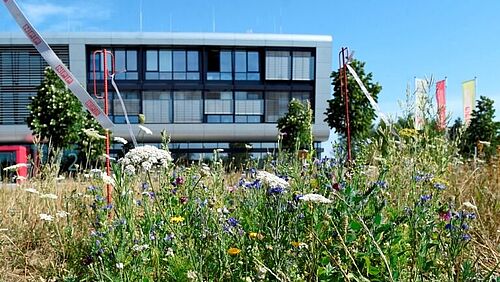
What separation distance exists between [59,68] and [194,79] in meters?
30.1

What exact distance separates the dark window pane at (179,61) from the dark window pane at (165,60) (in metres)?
0.39

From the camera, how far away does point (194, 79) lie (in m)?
33.7

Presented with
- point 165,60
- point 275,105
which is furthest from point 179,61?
point 275,105

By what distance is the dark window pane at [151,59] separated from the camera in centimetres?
3322

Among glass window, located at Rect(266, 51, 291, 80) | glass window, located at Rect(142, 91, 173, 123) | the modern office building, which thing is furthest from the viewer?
glass window, located at Rect(266, 51, 291, 80)

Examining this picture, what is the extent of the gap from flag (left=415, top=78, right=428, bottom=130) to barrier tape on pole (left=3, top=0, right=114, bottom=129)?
2538mm

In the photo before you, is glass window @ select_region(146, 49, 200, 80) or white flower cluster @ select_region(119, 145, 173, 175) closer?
white flower cluster @ select_region(119, 145, 173, 175)

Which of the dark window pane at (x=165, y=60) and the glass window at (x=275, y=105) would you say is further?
the glass window at (x=275, y=105)

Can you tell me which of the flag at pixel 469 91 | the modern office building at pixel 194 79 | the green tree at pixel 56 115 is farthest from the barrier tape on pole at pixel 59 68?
the modern office building at pixel 194 79

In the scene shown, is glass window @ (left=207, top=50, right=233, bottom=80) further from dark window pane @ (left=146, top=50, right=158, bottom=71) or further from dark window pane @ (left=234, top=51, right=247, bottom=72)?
dark window pane @ (left=146, top=50, right=158, bottom=71)

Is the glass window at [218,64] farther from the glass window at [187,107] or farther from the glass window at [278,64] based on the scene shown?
the glass window at [278,64]

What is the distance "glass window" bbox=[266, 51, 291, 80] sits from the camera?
112ft

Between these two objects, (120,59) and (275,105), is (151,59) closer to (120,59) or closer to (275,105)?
(120,59)

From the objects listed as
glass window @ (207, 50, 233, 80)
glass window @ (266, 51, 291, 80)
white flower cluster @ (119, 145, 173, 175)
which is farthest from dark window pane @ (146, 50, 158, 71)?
white flower cluster @ (119, 145, 173, 175)
